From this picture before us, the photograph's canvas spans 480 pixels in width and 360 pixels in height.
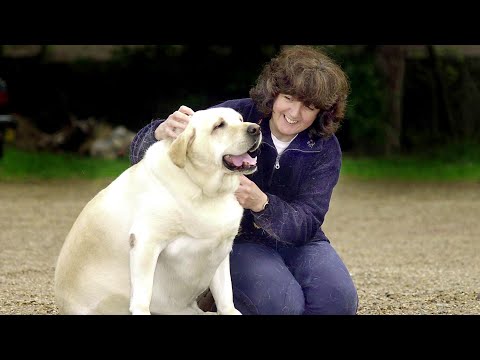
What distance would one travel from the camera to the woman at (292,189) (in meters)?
4.37

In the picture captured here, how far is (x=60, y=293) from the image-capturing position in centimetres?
399

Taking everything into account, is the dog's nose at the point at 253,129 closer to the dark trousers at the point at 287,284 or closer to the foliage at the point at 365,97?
the dark trousers at the point at 287,284

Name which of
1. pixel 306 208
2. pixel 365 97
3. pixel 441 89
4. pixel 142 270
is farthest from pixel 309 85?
pixel 441 89

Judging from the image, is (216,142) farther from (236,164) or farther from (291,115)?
(291,115)

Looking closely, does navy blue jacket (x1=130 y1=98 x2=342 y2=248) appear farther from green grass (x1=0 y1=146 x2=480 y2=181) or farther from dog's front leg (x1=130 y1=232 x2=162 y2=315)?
green grass (x1=0 y1=146 x2=480 y2=181)

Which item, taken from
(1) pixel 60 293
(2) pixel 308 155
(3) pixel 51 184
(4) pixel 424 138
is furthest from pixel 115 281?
(4) pixel 424 138

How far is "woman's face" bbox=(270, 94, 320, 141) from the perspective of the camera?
440 cm

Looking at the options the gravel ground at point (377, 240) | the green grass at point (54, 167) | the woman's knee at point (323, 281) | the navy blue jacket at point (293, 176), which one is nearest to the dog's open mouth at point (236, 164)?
the navy blue jacket at point (293, 176)

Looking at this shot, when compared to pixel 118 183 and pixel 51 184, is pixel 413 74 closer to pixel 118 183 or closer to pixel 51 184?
pixel 51 184

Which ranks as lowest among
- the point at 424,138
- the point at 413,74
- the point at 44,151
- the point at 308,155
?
the point at 44,151

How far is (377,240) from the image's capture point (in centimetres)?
898

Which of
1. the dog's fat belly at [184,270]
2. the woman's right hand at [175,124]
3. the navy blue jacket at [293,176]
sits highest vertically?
the woman's right hand at [175,124]

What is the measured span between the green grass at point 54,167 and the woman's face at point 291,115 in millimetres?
8450

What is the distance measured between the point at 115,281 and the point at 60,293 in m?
0.33
